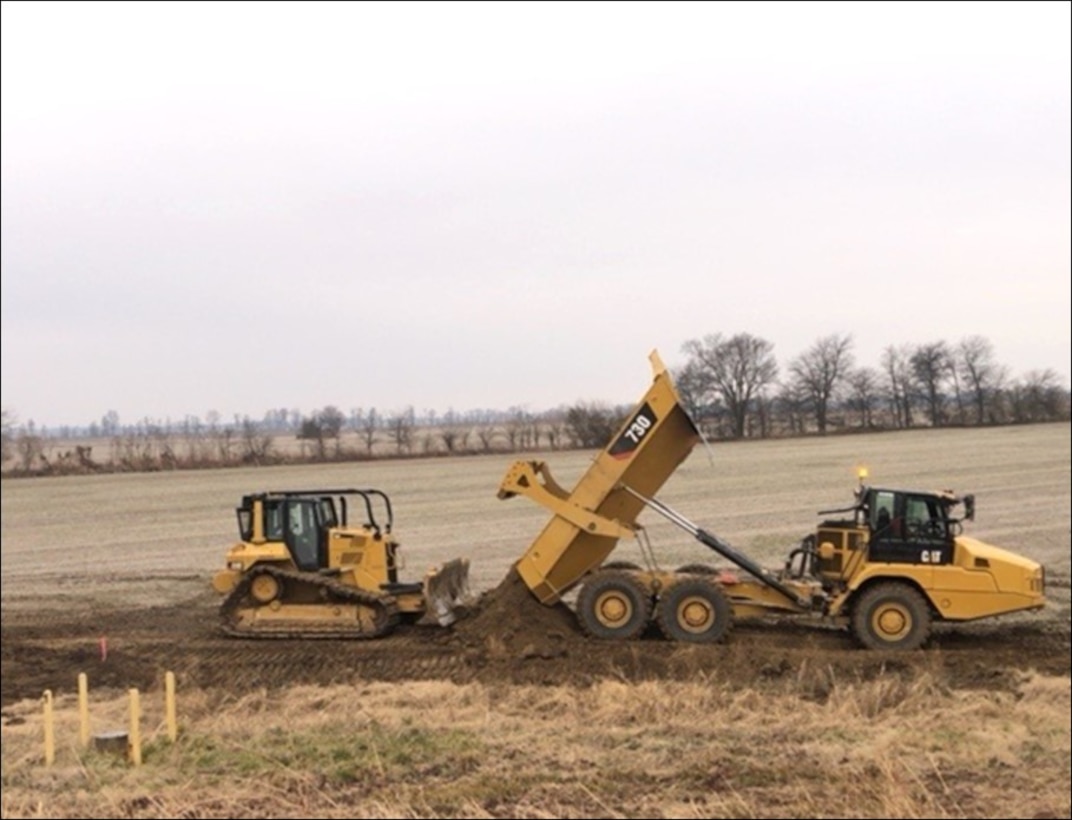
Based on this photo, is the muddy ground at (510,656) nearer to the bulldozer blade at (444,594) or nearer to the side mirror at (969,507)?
the bulldozer blade at (444,594)

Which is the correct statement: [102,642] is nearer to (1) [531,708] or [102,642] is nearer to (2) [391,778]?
(1) [531,708]

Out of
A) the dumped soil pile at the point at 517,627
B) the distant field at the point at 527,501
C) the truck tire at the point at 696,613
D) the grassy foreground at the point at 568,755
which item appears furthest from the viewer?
the distant field at the point at 527,501

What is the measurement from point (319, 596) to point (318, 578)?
0.79ft

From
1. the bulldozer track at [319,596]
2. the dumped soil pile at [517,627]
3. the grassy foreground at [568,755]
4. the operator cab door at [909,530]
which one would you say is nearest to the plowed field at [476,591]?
the dumped soil pile at [517,627]

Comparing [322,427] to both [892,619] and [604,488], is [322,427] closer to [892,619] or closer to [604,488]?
[604,488]

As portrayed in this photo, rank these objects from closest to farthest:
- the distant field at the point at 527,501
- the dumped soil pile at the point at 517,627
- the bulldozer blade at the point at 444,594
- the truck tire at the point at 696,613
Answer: the dumped soil pile at the point at 517,627 → the truck tire at the point at 696,613 → the bulldozer blade at the point at 444,594 → the distant field at the point at 527,501

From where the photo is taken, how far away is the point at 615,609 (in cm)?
1488

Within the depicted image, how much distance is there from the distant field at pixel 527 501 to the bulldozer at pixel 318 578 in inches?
23.6

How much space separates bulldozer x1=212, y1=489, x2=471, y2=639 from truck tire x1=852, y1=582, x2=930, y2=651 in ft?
16.7

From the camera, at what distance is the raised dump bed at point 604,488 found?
14547mm

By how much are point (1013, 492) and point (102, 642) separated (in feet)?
69.7

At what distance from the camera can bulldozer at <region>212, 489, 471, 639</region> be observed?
1558cm

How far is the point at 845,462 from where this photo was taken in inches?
675

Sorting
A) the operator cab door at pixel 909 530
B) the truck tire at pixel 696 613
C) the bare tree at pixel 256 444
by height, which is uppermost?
the bare tree at pixel 256 444
